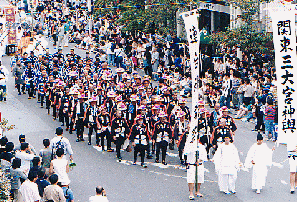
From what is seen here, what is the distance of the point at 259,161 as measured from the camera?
15.3 m

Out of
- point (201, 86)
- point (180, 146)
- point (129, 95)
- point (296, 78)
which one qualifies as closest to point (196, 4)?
point (201, 86)

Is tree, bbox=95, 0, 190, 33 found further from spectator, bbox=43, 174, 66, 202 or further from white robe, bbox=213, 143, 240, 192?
A: spectator, bbox=43, 174, 66, 202

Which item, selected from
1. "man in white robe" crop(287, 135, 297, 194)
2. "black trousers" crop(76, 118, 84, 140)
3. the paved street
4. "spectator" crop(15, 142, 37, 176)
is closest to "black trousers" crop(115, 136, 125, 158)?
the paved street

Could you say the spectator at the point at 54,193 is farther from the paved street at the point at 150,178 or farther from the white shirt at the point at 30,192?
the paved street at the point at 150,178

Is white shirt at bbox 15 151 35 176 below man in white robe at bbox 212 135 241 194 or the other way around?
the other way around

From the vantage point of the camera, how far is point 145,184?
15.9 meters

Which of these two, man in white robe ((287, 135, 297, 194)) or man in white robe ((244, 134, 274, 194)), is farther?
man in white robe ((244, 134, 274, 194))

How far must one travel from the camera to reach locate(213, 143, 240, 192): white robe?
49.9 feet

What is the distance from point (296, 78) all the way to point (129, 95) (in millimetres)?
9737

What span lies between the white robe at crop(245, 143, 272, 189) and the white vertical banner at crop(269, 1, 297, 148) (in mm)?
2288

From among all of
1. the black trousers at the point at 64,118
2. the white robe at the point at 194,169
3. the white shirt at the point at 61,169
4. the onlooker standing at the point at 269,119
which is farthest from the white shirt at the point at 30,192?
the onlooker standing at the point at 269,119

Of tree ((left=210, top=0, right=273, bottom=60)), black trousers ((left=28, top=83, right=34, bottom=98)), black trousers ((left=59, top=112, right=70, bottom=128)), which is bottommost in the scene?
black trousers ((left=59, top=112, right=70, bottom=128))

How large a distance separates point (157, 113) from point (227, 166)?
378cm

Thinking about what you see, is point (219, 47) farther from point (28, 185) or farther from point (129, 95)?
point (28, 185)
